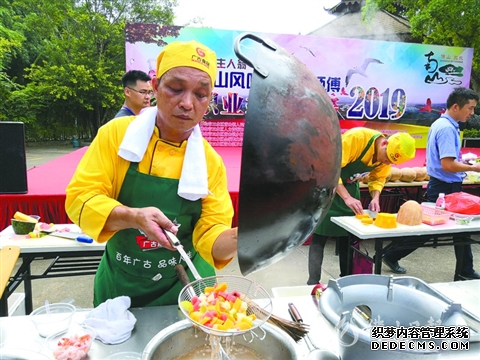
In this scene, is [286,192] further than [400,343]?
No

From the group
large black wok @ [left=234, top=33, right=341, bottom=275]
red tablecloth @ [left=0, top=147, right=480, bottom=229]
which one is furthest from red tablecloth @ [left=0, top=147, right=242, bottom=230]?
large black wok @ [left=234, top=33, right=341, bottom=275]

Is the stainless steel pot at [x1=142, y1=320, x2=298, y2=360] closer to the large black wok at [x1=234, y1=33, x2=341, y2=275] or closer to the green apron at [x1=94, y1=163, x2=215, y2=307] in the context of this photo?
the large black wok at [x1=234, y1=33, x2=341, y2=275]

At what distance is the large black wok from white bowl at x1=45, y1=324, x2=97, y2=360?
0.67 meters

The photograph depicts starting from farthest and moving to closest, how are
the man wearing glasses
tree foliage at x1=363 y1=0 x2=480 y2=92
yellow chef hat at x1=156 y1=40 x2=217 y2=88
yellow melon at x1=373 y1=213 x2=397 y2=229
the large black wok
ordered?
tree foliage at x1=363 y1=0 x2=480 y2=92 < the man wearing glasses < yellow melon at x1=373 y1=213 x2=397 y2=229 < yellow chef hat at x1=156 y1=40 x2=217 y2=88 < the large black wok

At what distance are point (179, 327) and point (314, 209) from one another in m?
0.60

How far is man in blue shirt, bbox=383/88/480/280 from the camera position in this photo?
359 cm

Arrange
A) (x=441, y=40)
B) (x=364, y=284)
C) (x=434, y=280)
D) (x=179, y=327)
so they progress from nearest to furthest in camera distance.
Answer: (x=179, y=327), (x=364, y=284), (x=434, y=280), (x=441, y=40)

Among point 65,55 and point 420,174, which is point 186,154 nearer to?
point 420,174

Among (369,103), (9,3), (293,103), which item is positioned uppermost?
(9,3)

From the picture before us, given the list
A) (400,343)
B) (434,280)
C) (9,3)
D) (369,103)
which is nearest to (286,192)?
(400,343)

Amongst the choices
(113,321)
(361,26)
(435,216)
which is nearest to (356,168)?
(435,216)

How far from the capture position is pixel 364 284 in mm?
1307

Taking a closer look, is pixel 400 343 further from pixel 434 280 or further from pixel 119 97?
pixel 119 97

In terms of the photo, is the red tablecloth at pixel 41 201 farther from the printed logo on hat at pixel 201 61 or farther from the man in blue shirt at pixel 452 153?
the man in blue shirt at pixel 452 153
